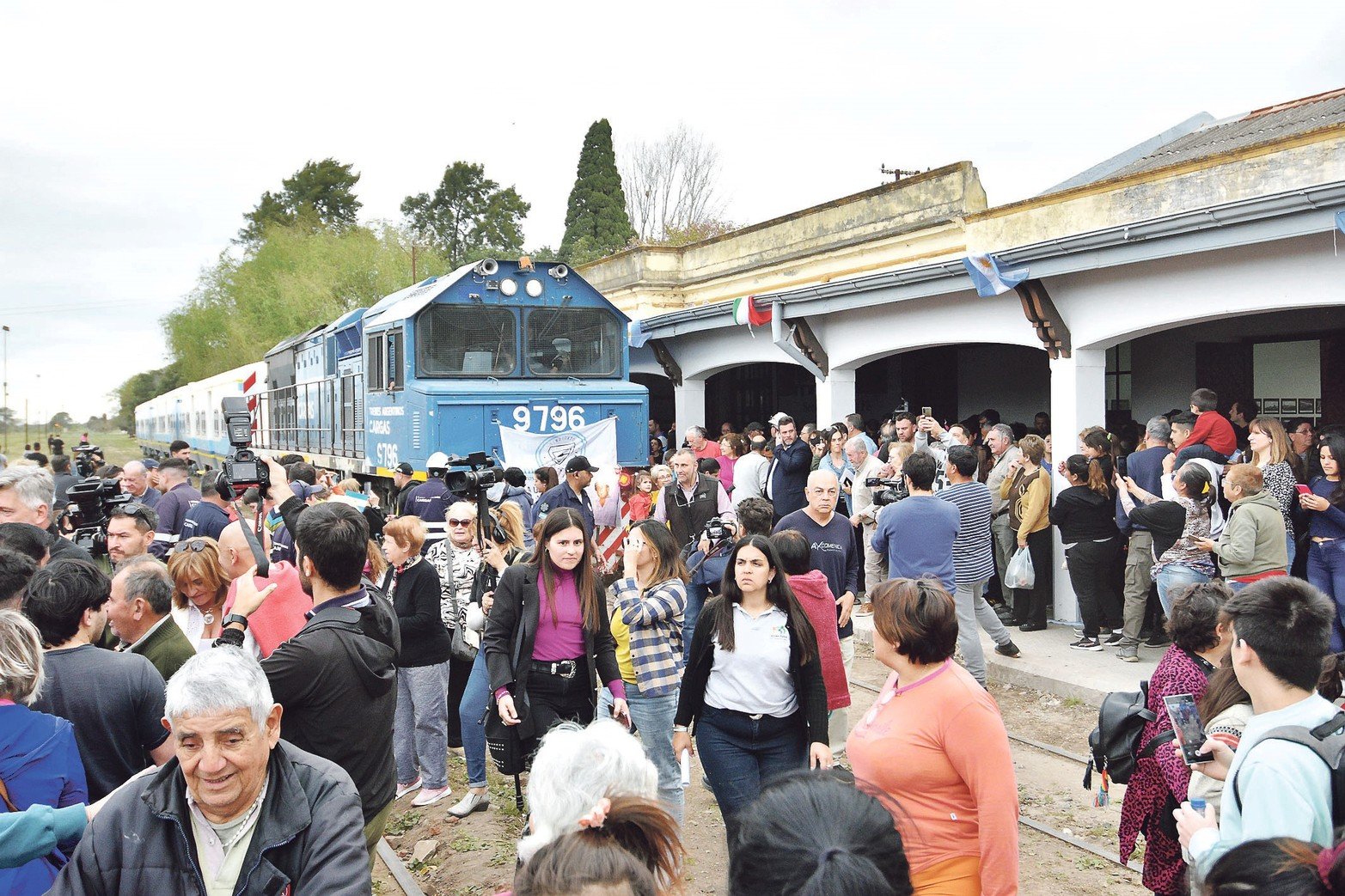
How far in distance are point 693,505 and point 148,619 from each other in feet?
19.3

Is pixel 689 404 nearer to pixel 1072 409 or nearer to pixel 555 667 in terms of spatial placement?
pixel 1072 409

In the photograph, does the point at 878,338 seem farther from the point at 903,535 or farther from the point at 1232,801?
the point at 1232,801

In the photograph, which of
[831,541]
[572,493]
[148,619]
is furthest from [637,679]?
[572,493]

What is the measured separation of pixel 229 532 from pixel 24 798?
7.12 feet

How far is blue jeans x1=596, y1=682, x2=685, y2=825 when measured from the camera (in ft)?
15.7

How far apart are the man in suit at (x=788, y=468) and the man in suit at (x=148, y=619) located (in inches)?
295

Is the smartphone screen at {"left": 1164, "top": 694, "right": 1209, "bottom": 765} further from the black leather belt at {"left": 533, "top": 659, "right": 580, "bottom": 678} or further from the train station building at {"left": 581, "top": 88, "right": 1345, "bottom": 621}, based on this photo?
the train station building at {"left": 581, "top": 88, "right": 1345, "bottom": 621}

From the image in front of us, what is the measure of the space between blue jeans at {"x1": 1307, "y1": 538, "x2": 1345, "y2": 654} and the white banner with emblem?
6752 mm

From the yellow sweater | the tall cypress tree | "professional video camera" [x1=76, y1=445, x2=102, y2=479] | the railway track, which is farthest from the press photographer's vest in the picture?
the tall cypress tree

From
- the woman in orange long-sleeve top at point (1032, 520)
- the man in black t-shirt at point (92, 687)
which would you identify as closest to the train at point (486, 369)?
the woman in orange long-sleeve top at point (1032, 520)

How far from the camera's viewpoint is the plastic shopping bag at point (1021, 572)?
8859 mm

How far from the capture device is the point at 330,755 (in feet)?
11.4

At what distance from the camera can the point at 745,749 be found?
4191 mm

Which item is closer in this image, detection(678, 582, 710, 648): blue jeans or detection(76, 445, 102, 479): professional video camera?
detection(678, 582, 710, 648): blue jeans
